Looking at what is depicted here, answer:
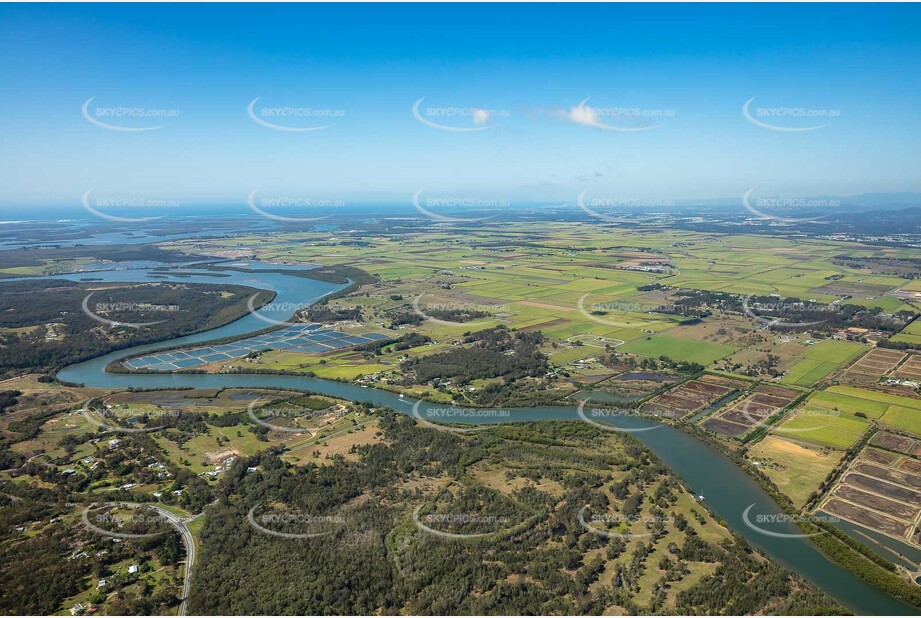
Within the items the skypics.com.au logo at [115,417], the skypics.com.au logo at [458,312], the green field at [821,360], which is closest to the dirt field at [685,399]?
the green field at [821,360]

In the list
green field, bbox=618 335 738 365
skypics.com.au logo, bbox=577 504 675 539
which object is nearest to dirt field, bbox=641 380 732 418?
green field, bbox=618 335 738 365

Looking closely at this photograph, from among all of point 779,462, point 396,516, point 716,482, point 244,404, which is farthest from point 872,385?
point 244,404

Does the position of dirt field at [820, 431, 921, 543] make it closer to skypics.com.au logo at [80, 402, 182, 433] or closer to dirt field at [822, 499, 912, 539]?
dirt field at [822, 499, 912, 539]

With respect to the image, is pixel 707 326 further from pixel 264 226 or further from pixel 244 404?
pixel 264 226

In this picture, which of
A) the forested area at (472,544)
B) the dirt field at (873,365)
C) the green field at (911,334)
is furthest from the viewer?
the green field at (911,334)

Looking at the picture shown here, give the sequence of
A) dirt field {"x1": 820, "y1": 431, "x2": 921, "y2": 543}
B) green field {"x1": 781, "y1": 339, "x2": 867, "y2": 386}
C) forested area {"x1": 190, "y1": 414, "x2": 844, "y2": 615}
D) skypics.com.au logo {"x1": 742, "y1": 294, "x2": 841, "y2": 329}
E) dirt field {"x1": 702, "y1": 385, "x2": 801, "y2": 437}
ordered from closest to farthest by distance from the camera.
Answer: forested area {"x1": 190, "y1": 414, "x2": 844, "y2": 615}
dirt field {"x1": 820, "y1": 431, "x2": 921, "y2": 543}
dirt field {"x1": 702, "y1": 385, "x2": 801, "y2": 437}
green field {"x1": 781, "y1": 339, "x2": 867, "y2": 386}
skypics.com.au logo {"x1": 742, "y1": 294, "x2": 841, "y2": 329}

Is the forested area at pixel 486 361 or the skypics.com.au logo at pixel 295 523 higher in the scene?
the forested area at pixel 486 361

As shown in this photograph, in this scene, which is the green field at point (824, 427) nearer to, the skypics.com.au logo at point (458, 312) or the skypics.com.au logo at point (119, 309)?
the skypics.com.au logo at point (458, 312)

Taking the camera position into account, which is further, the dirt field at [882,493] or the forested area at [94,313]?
the forested area at [94,313]

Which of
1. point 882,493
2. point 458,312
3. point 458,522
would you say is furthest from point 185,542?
point 458,312
